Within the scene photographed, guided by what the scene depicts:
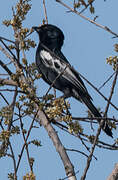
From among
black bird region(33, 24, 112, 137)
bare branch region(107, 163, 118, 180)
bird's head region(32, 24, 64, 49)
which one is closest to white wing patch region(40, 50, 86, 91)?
black bird region(33, 24, 112, 137)

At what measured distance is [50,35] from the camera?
669cm

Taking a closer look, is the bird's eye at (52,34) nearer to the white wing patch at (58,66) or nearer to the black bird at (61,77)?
the black bird at (61,77)

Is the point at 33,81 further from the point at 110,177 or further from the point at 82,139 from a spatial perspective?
the point at 110,177

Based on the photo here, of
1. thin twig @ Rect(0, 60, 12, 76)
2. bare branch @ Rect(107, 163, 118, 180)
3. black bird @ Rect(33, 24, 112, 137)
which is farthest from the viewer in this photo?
black bird @ Rect(33, 24, 112, 137)

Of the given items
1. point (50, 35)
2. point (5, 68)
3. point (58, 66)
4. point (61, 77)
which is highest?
point (50, 35)

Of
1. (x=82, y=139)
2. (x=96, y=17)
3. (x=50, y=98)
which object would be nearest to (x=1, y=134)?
(x=50, y=98)

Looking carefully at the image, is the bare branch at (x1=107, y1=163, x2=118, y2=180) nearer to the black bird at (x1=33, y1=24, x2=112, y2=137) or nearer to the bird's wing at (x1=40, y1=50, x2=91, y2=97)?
the black bird at (x1=33, y1=24, x2=112, y2=137)

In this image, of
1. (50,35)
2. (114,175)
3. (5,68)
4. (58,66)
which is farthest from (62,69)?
(114,175)

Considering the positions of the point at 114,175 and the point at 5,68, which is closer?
the point at 114,175

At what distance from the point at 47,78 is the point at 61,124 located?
2231 mm

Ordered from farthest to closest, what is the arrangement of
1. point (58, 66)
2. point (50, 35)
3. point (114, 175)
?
1. point (50, 35)
2. point (58, 66)
3. point (114, 175)

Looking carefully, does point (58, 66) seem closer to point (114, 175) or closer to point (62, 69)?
point (62, 69)

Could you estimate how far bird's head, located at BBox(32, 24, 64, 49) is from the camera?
6.66 m

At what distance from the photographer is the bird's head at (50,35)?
6660 mm
